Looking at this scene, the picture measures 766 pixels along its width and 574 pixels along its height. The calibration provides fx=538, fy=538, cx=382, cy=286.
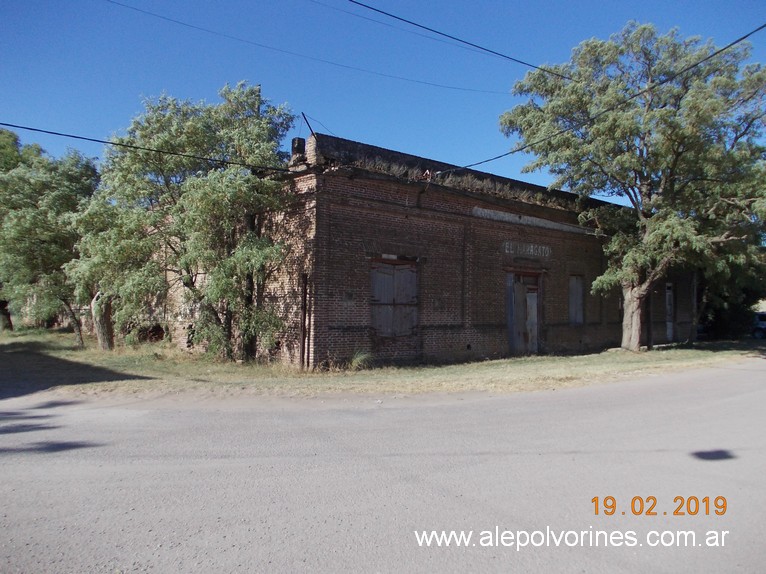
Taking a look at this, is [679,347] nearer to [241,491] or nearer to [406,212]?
[406,212]

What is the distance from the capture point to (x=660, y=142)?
17.0 meters

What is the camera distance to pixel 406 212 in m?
15.7

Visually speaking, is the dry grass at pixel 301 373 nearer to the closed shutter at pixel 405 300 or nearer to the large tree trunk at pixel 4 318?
the closed shutter at pixel 405 300

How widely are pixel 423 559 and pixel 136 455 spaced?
388cm

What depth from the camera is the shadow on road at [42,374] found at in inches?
424

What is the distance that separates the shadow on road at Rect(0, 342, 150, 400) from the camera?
35.3ft

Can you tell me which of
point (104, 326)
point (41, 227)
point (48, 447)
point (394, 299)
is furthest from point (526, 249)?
point (41, 227)

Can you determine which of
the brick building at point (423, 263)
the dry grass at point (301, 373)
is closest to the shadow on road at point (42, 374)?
the dry grass at point (301, 373)

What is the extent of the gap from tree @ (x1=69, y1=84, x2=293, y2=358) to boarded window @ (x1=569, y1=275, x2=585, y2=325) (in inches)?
498

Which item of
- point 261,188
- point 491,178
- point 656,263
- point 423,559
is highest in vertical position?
point 491,178

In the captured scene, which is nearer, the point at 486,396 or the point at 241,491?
the point at 241,491

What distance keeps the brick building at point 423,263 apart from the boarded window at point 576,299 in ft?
0.16

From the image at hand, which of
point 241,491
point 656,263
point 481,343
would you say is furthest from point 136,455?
point 656,263

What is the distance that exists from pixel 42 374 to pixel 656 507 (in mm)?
12984
